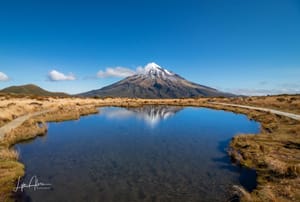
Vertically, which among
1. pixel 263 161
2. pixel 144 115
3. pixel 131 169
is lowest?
pixel 131 169

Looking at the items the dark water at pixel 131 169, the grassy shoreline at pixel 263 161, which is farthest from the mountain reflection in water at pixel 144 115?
the grassy shoreline at pixel 263 161

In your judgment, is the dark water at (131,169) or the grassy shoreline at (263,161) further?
the dark water at (131,169)

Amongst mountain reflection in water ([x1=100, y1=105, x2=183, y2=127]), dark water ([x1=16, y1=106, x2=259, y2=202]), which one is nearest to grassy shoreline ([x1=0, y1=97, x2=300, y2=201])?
dark water ([x1=16, y1=106, x2=259, y2=202])

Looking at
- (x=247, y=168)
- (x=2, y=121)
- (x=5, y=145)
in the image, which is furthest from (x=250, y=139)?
(x=2, y=121)

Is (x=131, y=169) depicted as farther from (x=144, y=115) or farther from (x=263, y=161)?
(x=144, y=115)

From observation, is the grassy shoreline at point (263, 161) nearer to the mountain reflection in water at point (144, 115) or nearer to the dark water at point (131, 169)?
the dark water at point (131, 169)

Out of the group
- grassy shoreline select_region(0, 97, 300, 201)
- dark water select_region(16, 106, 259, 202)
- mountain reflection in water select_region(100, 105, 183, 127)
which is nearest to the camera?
grassy shoreline select_region(0, 97, 300, 201)

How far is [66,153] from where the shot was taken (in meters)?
18.5

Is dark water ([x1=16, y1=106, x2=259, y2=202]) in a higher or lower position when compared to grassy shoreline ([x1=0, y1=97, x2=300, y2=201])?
lower

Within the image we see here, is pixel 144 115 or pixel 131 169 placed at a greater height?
pixel 144 115

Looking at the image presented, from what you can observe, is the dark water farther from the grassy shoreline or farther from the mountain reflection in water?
the mountain reflection in water

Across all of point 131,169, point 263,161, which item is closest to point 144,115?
point 131,169

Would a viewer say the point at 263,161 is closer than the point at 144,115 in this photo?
Yes

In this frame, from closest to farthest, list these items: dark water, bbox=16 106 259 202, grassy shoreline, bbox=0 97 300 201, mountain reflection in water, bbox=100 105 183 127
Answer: grassy shoreline, bbox=0 97 300 201, dark water, bbox=16 106 259 202, mountain reflection in water, bbox=100 105 183 127
